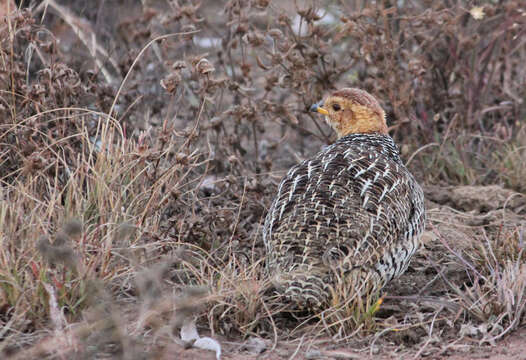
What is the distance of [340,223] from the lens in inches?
188

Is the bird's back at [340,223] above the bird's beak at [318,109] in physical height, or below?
below

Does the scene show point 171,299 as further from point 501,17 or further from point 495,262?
point 501,17

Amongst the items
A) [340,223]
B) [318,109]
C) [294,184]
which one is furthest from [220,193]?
[340,223]

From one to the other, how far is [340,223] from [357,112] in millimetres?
1783

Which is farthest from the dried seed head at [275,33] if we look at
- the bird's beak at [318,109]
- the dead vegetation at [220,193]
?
the bird's beak at [318,109]

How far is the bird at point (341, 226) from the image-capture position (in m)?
4.54

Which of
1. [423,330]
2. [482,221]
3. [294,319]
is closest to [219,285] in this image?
[294,319]

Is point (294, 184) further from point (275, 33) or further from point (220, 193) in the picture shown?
point (275, 33)

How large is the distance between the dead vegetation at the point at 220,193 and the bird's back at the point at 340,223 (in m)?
0.22

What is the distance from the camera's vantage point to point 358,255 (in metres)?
4.66

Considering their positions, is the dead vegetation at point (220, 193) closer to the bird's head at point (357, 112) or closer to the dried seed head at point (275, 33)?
the dried seed head at point (275, 33)

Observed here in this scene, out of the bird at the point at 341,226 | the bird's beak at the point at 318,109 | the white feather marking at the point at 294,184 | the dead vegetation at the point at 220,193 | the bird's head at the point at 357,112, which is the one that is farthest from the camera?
the bird's beak at the point at 318,109

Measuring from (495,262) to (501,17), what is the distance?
140 inches

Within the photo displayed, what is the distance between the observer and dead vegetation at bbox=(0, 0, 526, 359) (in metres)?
4.39
